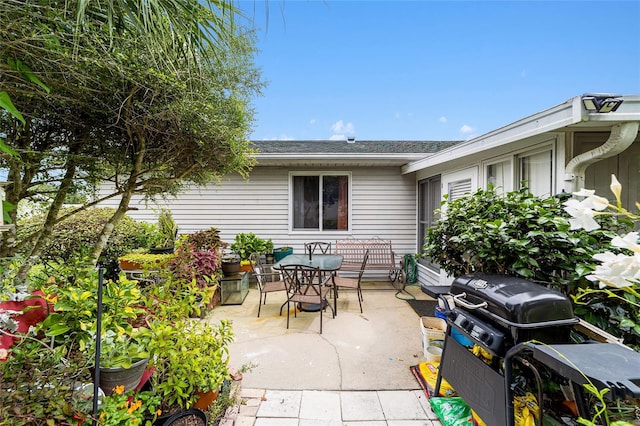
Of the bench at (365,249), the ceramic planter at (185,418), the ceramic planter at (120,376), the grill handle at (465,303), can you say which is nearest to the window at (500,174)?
the grill handle at (465,303)

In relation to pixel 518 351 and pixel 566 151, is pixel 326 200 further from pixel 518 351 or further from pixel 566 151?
pixel 518 351

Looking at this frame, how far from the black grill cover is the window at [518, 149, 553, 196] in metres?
1.40

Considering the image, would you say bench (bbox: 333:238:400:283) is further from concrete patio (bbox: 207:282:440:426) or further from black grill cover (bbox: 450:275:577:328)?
black grill cover (bbox: 450:275:577:328)

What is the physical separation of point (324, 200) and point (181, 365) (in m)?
4.88

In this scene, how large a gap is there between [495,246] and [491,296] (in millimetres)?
451

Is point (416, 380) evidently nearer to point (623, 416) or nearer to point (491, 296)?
point (491, 296)

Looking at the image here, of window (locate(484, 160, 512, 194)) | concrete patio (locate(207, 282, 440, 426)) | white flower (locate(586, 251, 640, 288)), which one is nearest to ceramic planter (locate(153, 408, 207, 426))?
concrete patio (locate(207, 282, 440, 426))

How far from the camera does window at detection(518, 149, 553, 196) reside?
2.74 metres

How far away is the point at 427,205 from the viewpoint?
18.9 ft

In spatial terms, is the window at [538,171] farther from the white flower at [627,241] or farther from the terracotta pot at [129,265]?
the terracotta pot at [129,265]

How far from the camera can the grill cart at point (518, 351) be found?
51.6 inches

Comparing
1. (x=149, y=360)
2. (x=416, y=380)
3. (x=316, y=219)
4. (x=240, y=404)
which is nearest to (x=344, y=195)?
(x=316, y=219)

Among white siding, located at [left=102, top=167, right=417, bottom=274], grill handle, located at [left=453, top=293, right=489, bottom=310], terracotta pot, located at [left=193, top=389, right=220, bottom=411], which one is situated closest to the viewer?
grill handle, located at [left=453, top=293, right=489, bottom=310]

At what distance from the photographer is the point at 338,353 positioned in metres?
3.06
